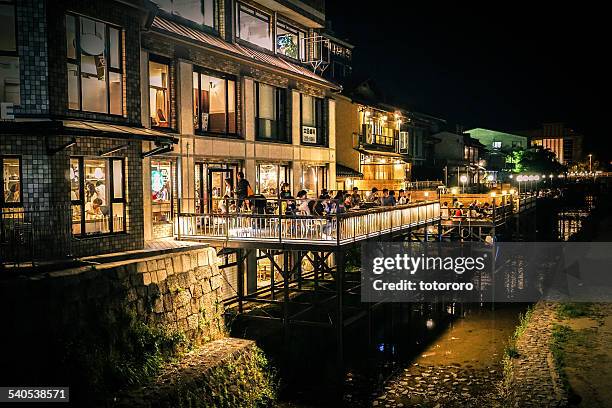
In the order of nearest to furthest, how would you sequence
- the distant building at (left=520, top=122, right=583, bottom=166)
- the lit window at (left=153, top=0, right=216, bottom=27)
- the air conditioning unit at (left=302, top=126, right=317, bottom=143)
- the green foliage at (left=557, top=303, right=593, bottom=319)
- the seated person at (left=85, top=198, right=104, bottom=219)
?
the seated person at (left=85, top=198, right=104, bottom=219), the lit window at (left=153, top=0, right=216, bottom=27), the green foliage at (left=557, top=303, right=593, bottom=319), the air conditioning unit at (left=302, top=126, right=317, bottom=143), the distant building at (left=520, top=122, right=583, bottom=166)

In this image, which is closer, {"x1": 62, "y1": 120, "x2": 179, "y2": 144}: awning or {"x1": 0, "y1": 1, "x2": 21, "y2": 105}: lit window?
{"x1": 62, "y1": 120, "x2": 179, "y2": 144}: awning

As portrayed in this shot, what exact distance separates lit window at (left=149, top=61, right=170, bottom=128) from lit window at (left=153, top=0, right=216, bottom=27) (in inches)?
126

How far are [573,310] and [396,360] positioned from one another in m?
8.37

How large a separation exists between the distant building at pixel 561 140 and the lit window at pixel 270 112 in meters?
156

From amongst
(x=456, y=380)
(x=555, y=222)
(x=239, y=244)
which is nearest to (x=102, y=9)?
(x=239, y=244)

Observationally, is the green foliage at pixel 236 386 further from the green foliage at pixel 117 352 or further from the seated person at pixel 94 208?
the seated person at pixel 94 208

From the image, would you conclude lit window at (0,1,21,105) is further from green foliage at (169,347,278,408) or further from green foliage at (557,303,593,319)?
green foliage at (557,303,593,319)

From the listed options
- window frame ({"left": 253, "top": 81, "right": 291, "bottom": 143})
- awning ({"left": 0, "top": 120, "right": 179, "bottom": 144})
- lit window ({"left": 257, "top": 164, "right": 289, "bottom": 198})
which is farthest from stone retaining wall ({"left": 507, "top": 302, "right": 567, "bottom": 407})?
window frame ({"left": 253, "top": 81, "right": 291, "bottom": 143})

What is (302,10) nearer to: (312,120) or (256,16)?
(256,16)

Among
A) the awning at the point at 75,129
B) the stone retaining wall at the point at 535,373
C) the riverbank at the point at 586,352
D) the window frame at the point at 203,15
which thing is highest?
the window frame at the point at 203,15

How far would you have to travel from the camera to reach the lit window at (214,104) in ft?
69.8

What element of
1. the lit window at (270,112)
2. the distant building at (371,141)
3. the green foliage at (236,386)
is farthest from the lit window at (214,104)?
the distant building at (371,141)

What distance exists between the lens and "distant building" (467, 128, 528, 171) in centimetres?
9400

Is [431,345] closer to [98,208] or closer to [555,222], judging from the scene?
[98,208]
